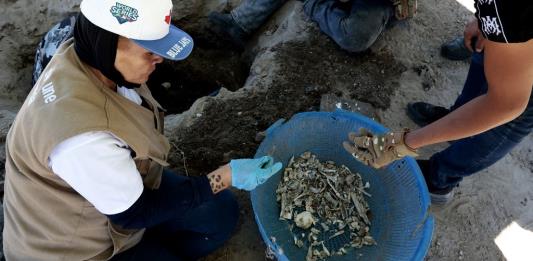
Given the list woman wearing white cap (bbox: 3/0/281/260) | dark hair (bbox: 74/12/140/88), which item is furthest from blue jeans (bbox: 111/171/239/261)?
dark hair (bbox: 74/12/140/88)

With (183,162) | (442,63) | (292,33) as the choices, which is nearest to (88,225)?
(183,162)

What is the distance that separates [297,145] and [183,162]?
649mm

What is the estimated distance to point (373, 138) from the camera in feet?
6.27

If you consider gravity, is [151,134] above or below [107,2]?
below

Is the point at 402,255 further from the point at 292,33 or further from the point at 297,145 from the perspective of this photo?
the point at 292,33

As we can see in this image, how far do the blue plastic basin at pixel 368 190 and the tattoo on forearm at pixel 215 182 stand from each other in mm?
295

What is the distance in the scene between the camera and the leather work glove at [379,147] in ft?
5.93

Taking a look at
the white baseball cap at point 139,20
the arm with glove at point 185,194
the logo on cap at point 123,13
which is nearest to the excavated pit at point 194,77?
the arm with glove at point 185,194

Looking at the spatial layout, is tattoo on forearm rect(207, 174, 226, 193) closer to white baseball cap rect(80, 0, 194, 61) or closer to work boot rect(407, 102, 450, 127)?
white baseball cap rect(80, 0, 194, 61)

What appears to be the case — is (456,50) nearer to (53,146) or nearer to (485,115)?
(485,115)

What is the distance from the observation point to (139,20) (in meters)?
1.37

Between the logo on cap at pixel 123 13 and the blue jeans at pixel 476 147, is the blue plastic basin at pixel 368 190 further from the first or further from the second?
the logo on cap at pixel 123 13

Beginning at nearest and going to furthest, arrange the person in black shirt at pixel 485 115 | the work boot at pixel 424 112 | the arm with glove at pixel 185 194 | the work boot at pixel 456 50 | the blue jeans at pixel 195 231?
the person in black shirt at pixel 485 115
the arm with glove at pixel 185 194
the blue jeans at pixel 195 231
the work boot at pixel 424 112
the work boot at pixel 456 50

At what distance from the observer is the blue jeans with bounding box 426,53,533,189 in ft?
6.00
